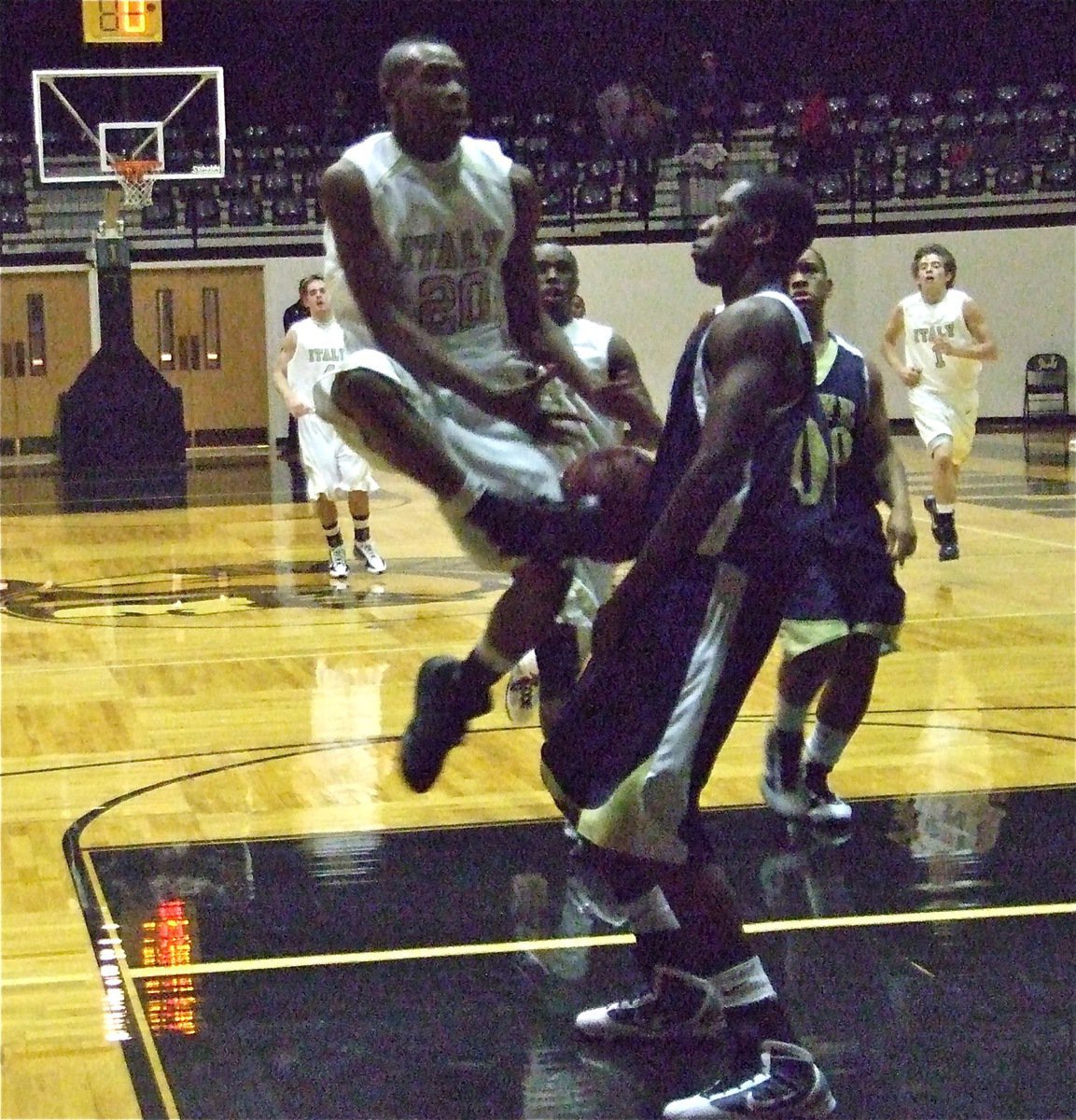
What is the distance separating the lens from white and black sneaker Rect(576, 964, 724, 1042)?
3.88 m

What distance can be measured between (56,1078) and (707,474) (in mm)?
1701

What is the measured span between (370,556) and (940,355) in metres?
3.69

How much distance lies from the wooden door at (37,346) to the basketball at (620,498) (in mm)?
19242

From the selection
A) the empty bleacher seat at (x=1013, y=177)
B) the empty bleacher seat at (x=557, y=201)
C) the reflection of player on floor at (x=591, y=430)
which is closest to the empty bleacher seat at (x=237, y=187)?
the empty bleacher seat at (x=557, y=201)

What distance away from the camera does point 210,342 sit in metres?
22.5

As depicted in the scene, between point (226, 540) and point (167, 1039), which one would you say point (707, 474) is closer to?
point (167, 1039)

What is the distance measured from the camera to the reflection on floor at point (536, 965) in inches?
143

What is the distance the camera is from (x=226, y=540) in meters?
13.2

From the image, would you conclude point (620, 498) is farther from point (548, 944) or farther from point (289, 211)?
point (289, 211)

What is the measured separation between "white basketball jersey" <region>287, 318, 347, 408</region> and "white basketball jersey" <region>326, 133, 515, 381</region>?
8285 mm

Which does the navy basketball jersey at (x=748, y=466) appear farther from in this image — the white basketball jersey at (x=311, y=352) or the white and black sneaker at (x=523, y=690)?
the white basketball jersey at (x=311, y=352)

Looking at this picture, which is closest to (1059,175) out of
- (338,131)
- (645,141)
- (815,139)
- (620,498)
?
(815,139)

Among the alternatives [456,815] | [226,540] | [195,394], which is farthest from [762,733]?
[195,394]

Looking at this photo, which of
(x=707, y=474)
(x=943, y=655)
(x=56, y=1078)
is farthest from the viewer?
(x=943, y=655)
